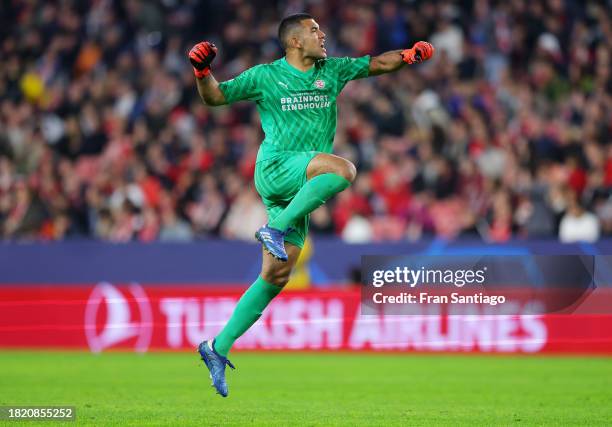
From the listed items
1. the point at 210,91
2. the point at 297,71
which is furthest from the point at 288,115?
the point at 210,91

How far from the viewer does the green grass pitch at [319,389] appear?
9.45 metres

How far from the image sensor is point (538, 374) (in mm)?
13547

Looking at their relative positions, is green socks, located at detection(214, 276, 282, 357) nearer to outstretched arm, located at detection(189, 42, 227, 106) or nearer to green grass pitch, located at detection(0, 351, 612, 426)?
green grass pitch, located at detection(0, 351, 612, 426)

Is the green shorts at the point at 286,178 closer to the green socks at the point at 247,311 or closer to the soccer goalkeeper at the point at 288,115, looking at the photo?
the soccer goalkeeper at the point at 288,115

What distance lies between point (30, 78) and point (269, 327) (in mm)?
8134

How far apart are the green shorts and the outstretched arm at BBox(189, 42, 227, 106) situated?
0.60m

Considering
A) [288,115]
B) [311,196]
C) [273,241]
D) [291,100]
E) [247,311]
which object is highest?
[291,100]

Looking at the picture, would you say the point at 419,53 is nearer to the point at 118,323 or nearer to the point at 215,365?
the point at 215,365

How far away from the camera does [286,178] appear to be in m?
9.25

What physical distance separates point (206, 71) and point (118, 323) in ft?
26.7

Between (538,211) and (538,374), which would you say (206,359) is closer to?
(538,374)

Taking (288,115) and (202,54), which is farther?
(288,115)

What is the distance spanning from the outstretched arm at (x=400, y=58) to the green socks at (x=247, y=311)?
1.84 m

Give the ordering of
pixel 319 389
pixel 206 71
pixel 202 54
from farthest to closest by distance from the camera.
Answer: pixel 319 389 → pixel 206 71 → pixel 202 54
